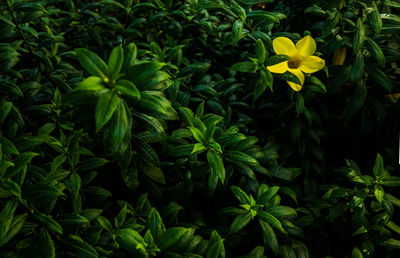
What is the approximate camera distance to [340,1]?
56.7 inches

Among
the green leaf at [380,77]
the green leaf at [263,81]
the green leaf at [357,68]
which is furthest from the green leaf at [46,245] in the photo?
the green leaf at [380,77]

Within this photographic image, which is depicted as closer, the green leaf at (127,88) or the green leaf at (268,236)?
the green leaf at (127,88)

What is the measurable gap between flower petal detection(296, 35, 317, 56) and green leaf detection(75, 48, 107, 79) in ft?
2.90

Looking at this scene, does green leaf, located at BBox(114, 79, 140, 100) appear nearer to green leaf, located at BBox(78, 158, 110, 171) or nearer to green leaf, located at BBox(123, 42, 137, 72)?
green leaf, located at BBox(123, 42, 137, 72)

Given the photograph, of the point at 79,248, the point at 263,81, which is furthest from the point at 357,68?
the point at 79,248

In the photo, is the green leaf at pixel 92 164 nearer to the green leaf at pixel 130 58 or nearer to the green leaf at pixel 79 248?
the green leaf at pixel 79 248

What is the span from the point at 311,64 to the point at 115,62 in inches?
34.5

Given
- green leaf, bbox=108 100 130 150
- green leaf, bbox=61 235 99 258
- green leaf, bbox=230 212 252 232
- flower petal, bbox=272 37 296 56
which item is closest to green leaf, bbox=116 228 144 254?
green leaf, bbox=61 235 99 258

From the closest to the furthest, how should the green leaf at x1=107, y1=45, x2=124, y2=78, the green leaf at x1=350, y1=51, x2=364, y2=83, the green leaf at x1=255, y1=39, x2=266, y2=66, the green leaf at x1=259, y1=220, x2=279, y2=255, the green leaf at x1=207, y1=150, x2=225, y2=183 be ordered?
the green leaf at x1=107, y1=45, x2=124, y2=78 < the green leaf at x1=207, y1=150, x2=225, y2=183 < the green leaf at x1=259, y1=220, x2=279, y2=255 < the green leaf at x1=255, y1=39, x2=266, y2=66 < the green leaf at x1=350, y1=51, x2=364, y2=83

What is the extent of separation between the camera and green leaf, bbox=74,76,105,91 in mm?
836

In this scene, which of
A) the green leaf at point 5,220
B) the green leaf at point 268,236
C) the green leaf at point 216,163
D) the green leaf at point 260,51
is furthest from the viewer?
the green leaf at point 260,51

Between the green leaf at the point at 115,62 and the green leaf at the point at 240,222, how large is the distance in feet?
2.33

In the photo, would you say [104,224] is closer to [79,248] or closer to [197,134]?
[79,248]

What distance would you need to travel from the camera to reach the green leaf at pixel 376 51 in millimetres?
1380
